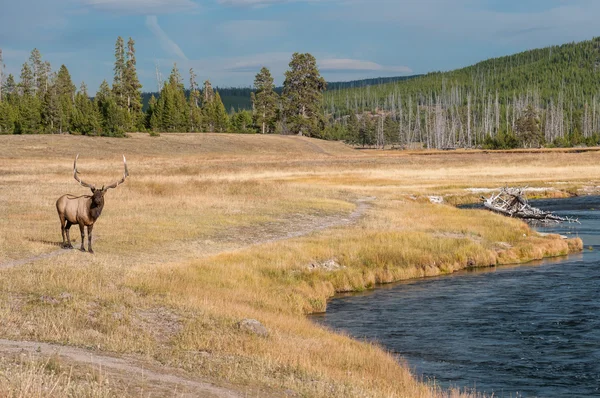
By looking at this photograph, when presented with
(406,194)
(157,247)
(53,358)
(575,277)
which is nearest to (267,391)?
(53,358)

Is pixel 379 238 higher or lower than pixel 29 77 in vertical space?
lower

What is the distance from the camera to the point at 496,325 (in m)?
18.8

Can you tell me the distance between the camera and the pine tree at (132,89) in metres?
135

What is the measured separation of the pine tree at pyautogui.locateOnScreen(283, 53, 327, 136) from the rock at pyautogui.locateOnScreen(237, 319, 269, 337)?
126 meters

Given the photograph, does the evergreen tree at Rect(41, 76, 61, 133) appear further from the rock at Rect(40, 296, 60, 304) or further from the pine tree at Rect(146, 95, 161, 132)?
the rock at Rect(40, 296, 60, 304)

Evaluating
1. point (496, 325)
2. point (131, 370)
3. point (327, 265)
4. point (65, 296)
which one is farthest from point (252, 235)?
point (131, 370)

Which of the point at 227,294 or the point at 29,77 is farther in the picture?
the point at 29,77

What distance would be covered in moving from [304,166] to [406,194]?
1277 inches

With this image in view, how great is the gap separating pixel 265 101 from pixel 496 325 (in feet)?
441

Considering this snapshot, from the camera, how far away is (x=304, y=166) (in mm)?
82312

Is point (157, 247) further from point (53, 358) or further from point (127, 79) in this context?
point (127, 79)

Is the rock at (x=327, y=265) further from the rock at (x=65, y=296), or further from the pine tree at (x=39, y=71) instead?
the pine tree at (x=39, y=71)

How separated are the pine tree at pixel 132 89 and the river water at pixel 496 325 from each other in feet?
380

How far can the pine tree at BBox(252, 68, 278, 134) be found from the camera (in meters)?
149
